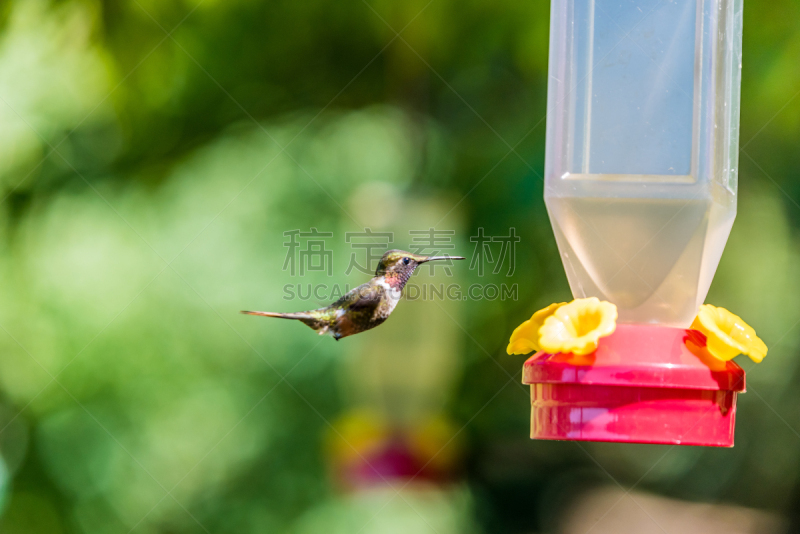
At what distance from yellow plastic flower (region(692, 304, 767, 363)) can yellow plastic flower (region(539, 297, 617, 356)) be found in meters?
0.20

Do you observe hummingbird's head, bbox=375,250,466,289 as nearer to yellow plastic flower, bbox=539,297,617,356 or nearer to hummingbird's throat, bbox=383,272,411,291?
hummingbird's throat, bbox=383,272,411,291

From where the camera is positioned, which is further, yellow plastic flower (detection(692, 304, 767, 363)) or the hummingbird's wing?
the hummingbird's wing

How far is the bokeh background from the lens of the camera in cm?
466

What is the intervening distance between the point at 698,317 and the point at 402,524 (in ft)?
11.6

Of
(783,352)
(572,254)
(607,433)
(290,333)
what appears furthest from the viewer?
(290,333)

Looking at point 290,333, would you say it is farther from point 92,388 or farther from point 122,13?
point 122,13

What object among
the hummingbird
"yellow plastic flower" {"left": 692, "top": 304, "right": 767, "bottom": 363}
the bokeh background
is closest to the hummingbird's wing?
the hummingbird

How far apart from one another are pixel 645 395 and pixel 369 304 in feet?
2.58

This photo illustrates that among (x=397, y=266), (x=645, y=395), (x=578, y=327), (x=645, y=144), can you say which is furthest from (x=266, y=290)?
(x=645, y=395)

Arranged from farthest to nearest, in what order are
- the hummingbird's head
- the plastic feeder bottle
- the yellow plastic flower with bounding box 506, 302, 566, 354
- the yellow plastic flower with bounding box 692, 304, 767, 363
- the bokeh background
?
the bokeh background, the hummingbird's head, the plastic feeder bottle, the yellow plastic flower with bounding box 506, 302, 566, 354, the yellow plastic flower with bounding box 692, 304, 767, 363

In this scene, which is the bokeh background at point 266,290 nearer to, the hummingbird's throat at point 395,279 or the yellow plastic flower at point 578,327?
the hummingbird's throat at point 395,279

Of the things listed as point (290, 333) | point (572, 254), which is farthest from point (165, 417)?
point (572, 254)

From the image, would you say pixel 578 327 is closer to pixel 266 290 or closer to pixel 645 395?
pixel 645 395

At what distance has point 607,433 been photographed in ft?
5.26
